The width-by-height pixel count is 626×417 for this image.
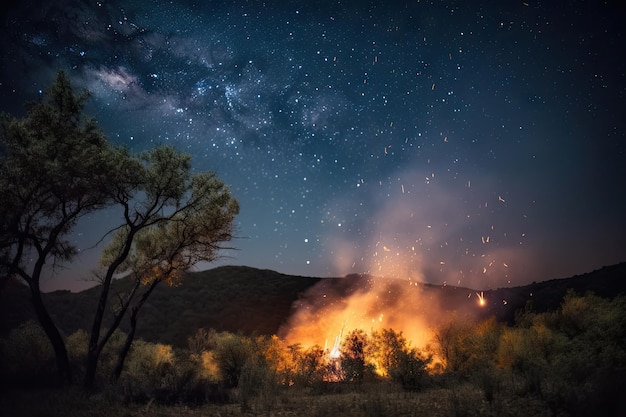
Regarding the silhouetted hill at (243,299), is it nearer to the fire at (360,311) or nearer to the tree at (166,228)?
the fire at (360,311)

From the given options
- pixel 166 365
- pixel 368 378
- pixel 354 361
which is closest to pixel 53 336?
pixel 166 365

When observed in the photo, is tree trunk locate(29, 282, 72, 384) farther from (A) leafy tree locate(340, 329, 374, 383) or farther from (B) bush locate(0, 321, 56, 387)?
(A) leafy tree locate(340, 329, 374, 383)

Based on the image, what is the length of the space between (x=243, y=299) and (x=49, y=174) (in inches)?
3123

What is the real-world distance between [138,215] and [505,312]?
72.9 metres

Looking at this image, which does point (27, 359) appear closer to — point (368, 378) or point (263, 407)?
point (263, 407)

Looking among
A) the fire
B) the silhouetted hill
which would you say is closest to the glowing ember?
the silhouetted hill

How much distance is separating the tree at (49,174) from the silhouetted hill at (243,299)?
3690 centimetres

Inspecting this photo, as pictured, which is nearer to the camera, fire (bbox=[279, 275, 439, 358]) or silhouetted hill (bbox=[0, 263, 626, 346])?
silhouetted hill (bbox=[0, 263, 626, 346])

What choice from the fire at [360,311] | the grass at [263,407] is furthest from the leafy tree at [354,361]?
the fire at [360,311]

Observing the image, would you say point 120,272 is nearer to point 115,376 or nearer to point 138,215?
point 138,215

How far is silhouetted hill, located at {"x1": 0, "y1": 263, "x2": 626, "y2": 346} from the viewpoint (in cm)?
6044

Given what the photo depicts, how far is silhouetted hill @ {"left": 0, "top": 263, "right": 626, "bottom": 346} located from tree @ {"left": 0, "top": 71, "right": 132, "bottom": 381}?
3690 cm

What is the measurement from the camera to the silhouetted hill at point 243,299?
60.4 metres

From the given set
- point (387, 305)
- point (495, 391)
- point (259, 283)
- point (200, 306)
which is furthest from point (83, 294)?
point (495, 391)
